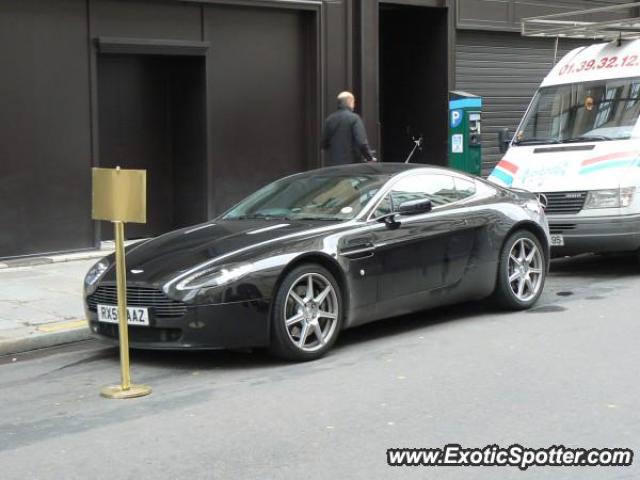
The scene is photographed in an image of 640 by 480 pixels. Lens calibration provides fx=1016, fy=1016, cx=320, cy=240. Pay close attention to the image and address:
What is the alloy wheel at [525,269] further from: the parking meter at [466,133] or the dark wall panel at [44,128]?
the parking meter at [466,133]

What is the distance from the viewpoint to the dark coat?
13.2m

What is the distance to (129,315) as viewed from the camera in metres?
7.16

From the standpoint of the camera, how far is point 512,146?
12.1 m

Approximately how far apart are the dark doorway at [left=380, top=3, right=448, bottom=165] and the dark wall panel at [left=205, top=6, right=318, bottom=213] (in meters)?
2.50

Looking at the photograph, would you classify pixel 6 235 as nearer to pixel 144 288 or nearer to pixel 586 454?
pixel 144 288

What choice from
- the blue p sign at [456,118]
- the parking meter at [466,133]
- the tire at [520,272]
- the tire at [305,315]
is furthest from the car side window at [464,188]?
the blue p sign at [456,118]

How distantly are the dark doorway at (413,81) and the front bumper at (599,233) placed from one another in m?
6.65

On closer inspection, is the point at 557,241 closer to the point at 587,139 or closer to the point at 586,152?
the point at 586,152

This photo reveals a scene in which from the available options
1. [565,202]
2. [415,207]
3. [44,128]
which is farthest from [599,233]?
[44,128]

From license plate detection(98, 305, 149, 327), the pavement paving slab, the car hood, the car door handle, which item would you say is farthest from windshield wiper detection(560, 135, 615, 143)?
license plate detection(98, 305, 149, 327)

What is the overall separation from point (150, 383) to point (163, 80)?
8.05 meters

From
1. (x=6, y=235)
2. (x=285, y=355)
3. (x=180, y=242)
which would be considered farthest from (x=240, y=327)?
(x=6, y=235)

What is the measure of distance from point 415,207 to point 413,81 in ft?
32.4

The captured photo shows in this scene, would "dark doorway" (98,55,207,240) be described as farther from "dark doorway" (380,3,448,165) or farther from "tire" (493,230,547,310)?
"tire" (493,230,547,310)
